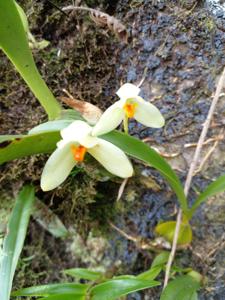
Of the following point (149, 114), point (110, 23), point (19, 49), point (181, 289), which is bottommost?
point (181, 289)

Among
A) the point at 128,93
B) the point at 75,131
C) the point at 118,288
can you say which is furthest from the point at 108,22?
the point at 118,288

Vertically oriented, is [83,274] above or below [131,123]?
below

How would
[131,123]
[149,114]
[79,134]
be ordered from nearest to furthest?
[79,134] < [149,114] < [131,123]

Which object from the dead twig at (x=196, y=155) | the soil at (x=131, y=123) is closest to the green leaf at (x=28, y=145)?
the soil at (x=131, y=123)

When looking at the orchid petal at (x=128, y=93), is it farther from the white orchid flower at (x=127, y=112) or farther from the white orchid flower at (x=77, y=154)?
the white orchid flower at (x=77, y=154)

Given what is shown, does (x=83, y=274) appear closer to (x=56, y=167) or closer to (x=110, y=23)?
(x=56, y=167)

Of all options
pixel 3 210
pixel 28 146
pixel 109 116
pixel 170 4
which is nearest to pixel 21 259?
pixel 3 210
